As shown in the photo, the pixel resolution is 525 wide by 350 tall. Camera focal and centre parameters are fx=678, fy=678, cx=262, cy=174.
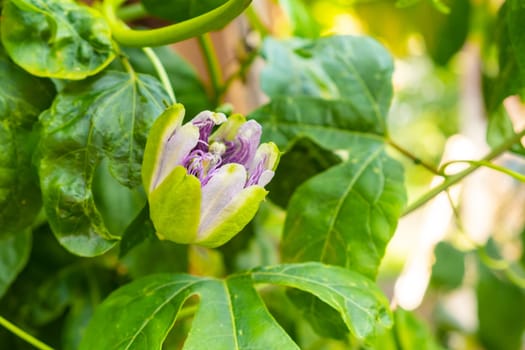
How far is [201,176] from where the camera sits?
346 millimetres

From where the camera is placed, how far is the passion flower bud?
0.34 metres

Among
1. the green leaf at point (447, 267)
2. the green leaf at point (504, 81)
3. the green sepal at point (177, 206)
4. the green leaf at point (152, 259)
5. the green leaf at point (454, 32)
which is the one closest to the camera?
the green sepal at point (177, 206)

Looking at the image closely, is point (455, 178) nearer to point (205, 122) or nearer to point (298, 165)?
point (298, 165)

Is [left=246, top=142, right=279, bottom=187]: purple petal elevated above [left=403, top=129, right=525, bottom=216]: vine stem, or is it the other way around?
[left=246, top=142, right=279, bottom=187]: purple petal

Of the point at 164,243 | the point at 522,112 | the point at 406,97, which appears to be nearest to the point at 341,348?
the point at 164,243

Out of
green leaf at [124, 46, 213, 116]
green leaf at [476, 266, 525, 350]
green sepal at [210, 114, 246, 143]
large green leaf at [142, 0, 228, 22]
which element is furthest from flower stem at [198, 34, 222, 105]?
green leaf at [476, 266, 525, 350]

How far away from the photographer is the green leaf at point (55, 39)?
39 centimetres

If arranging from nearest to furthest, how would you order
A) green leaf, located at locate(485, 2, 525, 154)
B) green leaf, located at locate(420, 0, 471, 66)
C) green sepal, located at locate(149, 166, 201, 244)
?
green sepal, located at locate(149, 166, 201, 244) → green leaf, located at locate(485, 2, 525, 154) → green leaf, located at locate(420, 0, 471, 66)

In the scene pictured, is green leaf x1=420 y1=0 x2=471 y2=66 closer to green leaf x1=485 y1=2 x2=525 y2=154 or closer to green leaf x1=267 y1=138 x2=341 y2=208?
green leaf x1=485 y1=2 x2=525 y2=154

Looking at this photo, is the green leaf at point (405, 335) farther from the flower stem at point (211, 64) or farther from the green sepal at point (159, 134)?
the green sepal at point (159, 134)

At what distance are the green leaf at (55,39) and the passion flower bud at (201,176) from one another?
83 millimetres

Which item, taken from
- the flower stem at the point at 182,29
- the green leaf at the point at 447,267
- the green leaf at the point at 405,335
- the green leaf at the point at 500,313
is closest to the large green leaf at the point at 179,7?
the flower stem at the point at 182,29

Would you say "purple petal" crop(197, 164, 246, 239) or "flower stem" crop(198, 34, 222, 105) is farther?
"flower stem" crop(198, 34, 222, 105)

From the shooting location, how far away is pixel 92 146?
0.39 metres
